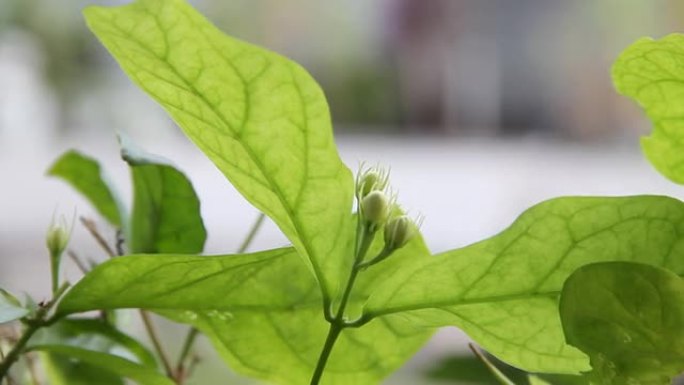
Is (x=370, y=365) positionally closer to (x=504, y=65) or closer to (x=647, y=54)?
(x=647, y=54)

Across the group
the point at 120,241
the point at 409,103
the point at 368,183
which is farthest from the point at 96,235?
the point at 409,103

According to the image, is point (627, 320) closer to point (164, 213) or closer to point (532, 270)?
point (532, 270)

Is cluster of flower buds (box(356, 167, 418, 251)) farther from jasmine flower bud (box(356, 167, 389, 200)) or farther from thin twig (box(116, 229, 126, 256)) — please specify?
→ thin twig (box(116, 229, 126, 256))

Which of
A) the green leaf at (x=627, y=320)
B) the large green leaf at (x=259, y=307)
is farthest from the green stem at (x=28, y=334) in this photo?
the green leaf at (x=627, y=320)

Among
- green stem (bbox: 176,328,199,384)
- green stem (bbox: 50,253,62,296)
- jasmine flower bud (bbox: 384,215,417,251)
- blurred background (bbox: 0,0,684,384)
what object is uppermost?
jasmine flower bud (bbox: 384,215,417,251)

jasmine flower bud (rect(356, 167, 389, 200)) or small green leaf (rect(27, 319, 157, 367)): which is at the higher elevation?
jasmine flower bud (rect(356, 167, 389, 200))

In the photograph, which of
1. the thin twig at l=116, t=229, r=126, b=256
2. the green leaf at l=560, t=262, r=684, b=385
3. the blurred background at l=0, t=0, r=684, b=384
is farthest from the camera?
the blurred background at l=0, t=0, r=684, b=384

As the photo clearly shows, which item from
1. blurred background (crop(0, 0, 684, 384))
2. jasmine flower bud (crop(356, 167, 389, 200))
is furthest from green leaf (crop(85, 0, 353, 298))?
blurred background (crop(0, 0, 684, 384))

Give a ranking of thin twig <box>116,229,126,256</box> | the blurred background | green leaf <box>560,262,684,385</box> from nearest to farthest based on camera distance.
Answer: green leaf <box>560,262,684,385</box>
thin twig <box>116,229,126,256</box>
the blurred background
